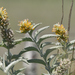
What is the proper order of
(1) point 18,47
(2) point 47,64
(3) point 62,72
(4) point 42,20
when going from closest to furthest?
1. (3) point 62,72
2. (2) point 47,64
3. (1) point 18,47
4. (4) point 42,20

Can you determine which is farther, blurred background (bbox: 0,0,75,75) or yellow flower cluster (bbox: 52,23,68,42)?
blurred background (bbox: 0,0,75,75)

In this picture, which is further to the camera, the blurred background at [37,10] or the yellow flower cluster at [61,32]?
the blurred background at [37,10]

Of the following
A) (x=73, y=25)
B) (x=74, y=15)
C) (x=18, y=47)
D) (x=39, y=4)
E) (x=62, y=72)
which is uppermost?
(x=39, y=4)

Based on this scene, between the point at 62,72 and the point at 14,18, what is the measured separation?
58.8 inches

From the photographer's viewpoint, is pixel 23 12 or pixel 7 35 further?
pixel 23 12

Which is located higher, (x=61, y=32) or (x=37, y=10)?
(x=37, y=10)

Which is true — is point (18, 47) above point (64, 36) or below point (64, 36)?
above

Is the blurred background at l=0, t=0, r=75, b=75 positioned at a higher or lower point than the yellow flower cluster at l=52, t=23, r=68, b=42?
higher

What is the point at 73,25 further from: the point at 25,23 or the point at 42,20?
the point at 25,23

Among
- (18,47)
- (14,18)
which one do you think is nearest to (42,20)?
(14,18)

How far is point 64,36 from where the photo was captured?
1.62 ft

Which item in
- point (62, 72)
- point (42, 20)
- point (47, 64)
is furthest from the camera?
point (42, 20)

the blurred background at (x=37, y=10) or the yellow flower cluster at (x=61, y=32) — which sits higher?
the blurred background at (x=37, y=10)

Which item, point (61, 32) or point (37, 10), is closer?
point (61, 32)
